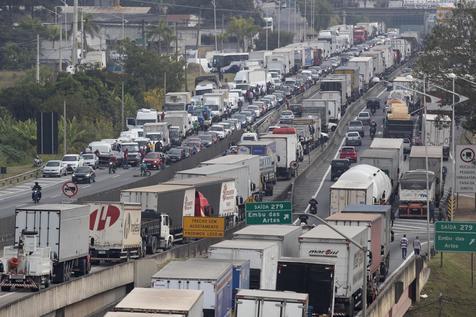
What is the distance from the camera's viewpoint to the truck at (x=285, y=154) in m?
98.9

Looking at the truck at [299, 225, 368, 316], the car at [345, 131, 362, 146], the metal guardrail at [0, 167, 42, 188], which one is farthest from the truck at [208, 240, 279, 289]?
the car at [345, 131, 362, 146]

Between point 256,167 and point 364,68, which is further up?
point 364,68

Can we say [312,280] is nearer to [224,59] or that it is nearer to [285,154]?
[285,154]

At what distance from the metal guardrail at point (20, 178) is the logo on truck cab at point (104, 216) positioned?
3828 cm

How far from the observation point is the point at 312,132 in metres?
114

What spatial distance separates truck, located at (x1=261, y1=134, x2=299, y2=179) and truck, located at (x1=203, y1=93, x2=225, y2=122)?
3525 centimetres

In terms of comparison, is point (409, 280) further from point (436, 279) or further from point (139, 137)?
point (139, 137)

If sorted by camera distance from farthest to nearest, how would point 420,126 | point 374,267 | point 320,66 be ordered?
point 320,66
point 420,126
point 374,267

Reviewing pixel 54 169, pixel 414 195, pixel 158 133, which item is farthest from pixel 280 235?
pixel 158 133

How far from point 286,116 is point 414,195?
44.7 metres

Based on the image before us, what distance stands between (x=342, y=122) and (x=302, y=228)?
7201cm

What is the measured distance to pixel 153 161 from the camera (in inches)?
4082

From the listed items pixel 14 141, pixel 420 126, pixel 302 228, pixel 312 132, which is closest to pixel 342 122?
pixel 420 126

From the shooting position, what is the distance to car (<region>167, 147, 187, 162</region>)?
107 m
